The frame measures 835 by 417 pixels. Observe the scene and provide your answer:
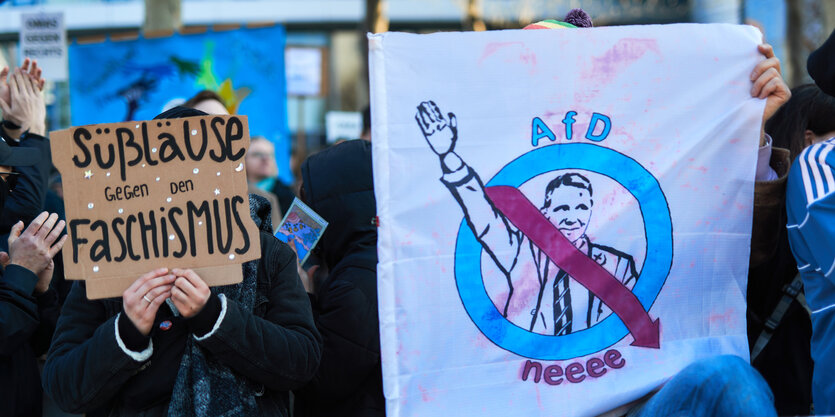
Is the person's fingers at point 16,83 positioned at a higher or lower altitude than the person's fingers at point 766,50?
lower

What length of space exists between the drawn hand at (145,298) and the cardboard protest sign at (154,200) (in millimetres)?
37

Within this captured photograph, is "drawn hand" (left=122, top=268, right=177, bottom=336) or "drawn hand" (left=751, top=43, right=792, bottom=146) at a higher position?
"drawn hand" (left=751, top=43, right=792, bottom=146)

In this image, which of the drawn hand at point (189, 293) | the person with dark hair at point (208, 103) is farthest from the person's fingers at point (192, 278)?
the person with dark hair at point (208, 103)

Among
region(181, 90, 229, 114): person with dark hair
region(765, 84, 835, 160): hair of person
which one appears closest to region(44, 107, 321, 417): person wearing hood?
region(181, 90, 229, 114): person with dark hair

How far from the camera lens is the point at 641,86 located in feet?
7.75

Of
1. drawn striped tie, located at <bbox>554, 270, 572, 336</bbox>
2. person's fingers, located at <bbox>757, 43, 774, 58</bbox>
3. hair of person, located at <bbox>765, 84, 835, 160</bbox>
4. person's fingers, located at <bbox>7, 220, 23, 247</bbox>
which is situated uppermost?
person's fingers, located at <bbox>757, 43, 774, 58</bbox>

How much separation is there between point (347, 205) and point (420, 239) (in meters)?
0.61

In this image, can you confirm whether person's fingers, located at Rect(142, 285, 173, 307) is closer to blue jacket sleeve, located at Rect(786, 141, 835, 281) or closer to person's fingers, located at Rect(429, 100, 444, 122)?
person's fingers, located at Rect(429, 100, 444, 122)

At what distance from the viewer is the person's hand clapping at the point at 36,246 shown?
255 cm

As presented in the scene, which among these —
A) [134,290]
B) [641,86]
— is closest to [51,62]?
[134,290]

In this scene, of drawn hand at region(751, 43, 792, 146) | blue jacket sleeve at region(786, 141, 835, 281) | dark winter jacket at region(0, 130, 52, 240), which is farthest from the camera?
dark winter jacket at region(0, 130, 52, 240)

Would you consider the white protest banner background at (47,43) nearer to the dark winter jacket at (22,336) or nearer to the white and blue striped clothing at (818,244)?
the dark winter jacket at (22,336)

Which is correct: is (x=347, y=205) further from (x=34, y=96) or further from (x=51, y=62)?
(x=51, y=62)

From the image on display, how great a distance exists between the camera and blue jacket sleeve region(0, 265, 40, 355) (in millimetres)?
2434
